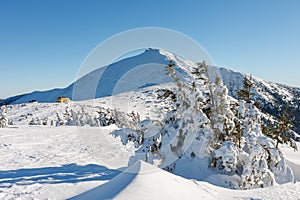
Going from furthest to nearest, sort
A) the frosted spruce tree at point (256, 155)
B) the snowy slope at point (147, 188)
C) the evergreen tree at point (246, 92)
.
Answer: the evergreen tree at point (246, 92), the frosted spruce tree at point (256, 155), the snowy slope at point (147, 188)

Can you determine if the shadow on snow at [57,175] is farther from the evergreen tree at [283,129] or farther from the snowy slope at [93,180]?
the evergreen tree at [283,129]

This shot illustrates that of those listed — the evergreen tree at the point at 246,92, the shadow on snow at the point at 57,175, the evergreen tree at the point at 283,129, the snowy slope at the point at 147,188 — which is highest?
the evergreen tree at the point at 246,92

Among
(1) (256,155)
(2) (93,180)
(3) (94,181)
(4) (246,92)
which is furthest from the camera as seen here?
(4) (246,92)

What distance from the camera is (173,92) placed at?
13445 mm

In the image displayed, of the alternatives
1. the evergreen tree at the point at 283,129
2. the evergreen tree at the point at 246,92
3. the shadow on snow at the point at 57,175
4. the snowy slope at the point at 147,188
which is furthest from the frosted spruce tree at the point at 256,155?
the shadow on snow at the point at 57,175

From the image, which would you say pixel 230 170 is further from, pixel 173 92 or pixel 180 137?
pixel 173 92

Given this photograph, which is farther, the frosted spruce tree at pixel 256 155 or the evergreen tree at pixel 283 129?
the evergreen tree at pixel 283 129

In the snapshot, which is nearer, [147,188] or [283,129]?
[147,188]

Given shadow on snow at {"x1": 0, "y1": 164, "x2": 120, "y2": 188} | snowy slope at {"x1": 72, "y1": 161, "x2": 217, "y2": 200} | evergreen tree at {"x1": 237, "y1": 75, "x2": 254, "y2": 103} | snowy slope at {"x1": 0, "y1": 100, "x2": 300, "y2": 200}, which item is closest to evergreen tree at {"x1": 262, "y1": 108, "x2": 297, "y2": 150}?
evergreen tree at {"x1": 237, "y1": 75, "x2": 254, "y2": 103}

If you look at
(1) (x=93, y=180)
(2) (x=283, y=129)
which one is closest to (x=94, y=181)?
(1) (x=93, y=180)

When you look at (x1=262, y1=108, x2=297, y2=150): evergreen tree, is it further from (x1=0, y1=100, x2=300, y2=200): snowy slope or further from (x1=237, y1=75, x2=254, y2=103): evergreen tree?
(x1=0, y1=100, x2=300, y2=200): snowy slope

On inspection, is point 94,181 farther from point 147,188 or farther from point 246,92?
point 246,92

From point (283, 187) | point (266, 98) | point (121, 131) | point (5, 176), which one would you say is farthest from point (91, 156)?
point (266, 98)

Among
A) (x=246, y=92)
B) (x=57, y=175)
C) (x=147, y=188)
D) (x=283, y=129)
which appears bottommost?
Answer: (x=57, y=175)
